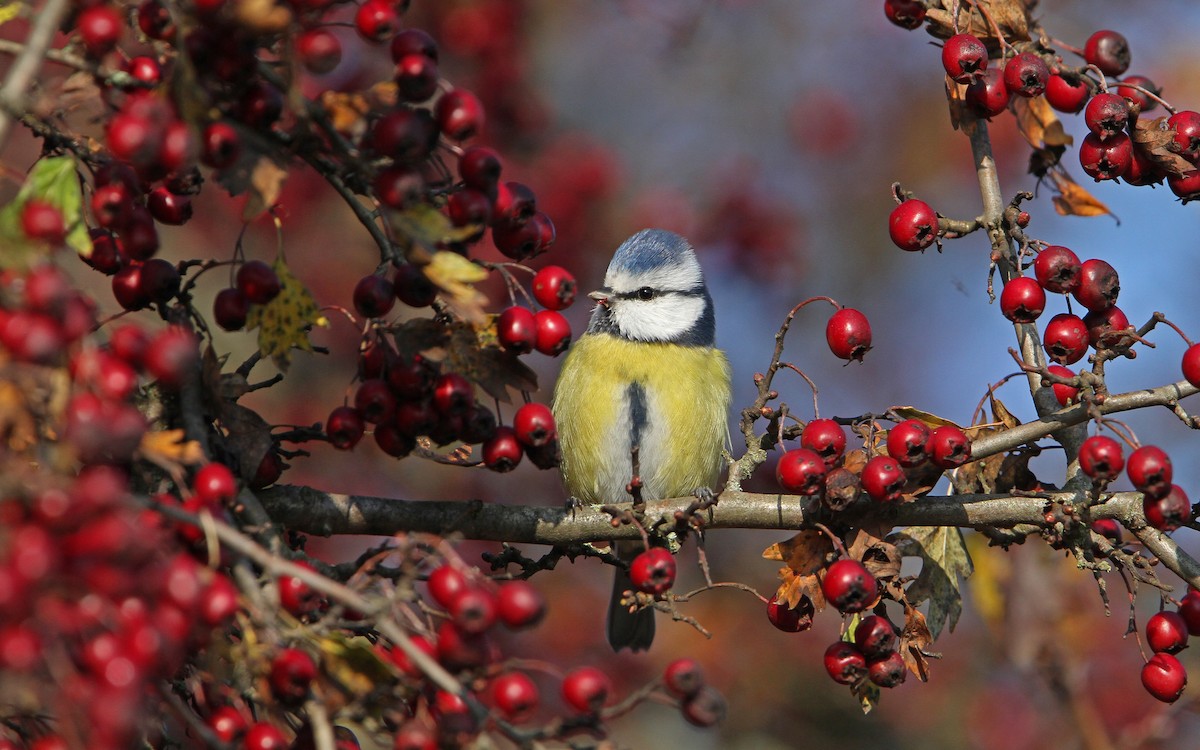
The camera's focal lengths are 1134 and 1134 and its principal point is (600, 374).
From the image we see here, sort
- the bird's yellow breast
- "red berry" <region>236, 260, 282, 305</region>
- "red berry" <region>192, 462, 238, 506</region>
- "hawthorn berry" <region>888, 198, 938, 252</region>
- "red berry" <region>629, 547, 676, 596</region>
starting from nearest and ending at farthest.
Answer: "red berry" <region>192, 462, 238, 506</region> → "red berry" <region>236, 260, 282, 305</region> → "red berry" <region>629, 547, 676, 596</region> → "hawthorn berry" <region>888, 198, 938, 252</region> → the bird's yellow breast

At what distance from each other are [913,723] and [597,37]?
552 centimetres

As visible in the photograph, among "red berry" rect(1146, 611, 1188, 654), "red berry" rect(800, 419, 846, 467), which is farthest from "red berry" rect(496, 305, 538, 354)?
"red berry" rect(1146, 611, 1188, 654)

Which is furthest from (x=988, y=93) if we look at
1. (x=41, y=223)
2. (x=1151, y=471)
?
(x=41, y=223)

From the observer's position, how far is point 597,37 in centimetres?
878

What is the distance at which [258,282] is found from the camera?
189cm

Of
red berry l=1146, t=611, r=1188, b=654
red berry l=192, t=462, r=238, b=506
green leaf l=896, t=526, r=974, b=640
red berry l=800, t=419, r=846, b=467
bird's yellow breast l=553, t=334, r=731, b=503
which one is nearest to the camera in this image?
red berry l=192, t=462, r=238, b=506

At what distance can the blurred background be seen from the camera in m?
4.95

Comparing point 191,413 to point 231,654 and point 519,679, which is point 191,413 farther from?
point 519,679

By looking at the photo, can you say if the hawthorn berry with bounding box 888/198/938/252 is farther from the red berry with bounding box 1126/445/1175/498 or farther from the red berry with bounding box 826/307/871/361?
the red berry with bounding box 1126/445/1175/498

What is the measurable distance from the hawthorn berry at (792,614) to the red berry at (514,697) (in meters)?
0.98

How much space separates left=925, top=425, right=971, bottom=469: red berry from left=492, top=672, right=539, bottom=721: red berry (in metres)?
1.12

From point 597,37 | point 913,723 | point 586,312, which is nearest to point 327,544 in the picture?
point 586,312

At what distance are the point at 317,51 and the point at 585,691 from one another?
998 mm

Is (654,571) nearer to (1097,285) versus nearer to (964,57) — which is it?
(1097,285)
